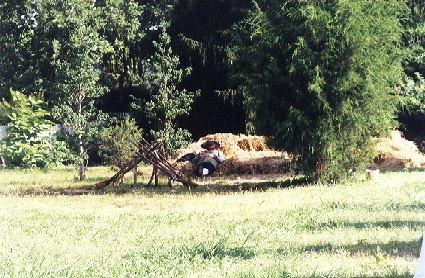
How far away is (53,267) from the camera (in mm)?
6680

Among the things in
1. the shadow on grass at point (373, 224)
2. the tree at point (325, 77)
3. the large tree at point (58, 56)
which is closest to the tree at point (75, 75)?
the large tree at point (58, 56)

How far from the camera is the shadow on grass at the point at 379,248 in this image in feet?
25.0

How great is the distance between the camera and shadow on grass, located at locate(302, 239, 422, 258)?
7621 millimetres

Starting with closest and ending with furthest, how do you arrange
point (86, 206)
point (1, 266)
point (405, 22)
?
point (1, 266) < point (86, 206) < point (405, 22)

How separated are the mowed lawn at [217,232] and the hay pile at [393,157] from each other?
20.9 feet

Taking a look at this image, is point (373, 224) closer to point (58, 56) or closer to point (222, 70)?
point (58, 56)

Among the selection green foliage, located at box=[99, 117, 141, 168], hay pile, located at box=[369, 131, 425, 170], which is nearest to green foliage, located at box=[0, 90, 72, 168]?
green foliage, located at box=[99, 117, 141, 168]

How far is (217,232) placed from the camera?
30.2 feet

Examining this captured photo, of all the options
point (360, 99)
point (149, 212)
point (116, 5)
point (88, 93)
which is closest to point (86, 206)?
point (149, 212)

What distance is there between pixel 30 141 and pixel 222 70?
26.9ft

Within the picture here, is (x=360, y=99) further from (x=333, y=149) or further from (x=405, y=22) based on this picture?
(x=405, y=22)

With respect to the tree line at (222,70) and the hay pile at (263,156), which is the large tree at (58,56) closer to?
the tree line at (222,70)

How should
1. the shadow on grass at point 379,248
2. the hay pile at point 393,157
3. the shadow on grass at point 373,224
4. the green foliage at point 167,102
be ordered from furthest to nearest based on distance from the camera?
1. the green foliage at point 167,102
2. the hay pile at point 393,157
3. the shadow on grass at point 373,224
4. the shadow on grass at point 379,248

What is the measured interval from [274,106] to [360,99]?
1.93 metres
